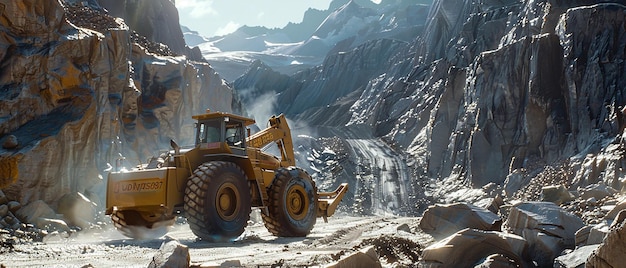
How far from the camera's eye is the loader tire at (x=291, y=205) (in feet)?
35.8

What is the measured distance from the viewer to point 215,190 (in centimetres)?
942

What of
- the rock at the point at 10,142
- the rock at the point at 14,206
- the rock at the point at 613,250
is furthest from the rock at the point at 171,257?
the rock at the point at 10,142

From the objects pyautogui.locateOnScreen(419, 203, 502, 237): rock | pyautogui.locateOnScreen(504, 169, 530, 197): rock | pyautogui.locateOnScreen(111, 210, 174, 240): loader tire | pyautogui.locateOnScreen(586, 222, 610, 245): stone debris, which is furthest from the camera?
pyautogui.locateOnScreen(504, 169, 530, 197): rock

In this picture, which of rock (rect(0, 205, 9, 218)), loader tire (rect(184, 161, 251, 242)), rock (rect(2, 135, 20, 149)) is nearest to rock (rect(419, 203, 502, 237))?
loader tire (rect(184, 161, 251, 242))

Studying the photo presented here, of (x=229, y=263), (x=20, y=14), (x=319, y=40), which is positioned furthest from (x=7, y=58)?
(x=319, y=40)

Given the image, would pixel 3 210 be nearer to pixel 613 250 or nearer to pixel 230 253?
pixel 230 253

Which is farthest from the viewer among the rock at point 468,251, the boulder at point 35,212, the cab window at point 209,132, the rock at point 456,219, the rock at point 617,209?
the boulder at point 35,212

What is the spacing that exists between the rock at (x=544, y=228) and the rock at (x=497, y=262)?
1012 mm

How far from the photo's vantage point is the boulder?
42.5 ft

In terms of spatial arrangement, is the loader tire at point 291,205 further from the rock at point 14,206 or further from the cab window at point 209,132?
the rock at point 14,206

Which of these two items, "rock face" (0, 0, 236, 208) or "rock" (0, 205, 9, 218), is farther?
"rock face" (0, 0, 236, 208)

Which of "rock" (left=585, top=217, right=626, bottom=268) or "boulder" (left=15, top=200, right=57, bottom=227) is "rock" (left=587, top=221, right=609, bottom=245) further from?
"boulder" (left=15, top=200, right=57, bottom=227)

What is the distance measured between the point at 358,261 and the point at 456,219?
4.08 meters

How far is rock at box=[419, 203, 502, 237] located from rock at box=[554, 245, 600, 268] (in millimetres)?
2594
